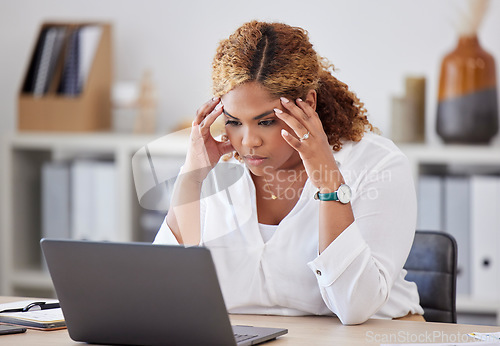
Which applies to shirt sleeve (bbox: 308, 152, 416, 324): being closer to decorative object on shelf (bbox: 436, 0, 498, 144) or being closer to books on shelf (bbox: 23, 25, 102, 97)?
decorative object on shelf (bbox: 436, 0, 498, 144)

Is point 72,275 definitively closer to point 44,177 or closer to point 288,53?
point 288,53

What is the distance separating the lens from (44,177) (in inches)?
119

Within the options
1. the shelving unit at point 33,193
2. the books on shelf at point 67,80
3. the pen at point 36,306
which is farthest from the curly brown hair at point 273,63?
the books on shelf at point 67,80

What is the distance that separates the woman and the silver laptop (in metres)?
0.28

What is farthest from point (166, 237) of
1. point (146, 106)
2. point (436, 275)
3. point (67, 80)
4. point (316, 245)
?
point (67, 80)

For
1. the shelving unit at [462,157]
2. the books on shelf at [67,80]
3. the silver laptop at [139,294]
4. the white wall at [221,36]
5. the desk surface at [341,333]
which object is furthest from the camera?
the books on shelf at [67,80]

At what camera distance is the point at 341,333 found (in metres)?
1.34

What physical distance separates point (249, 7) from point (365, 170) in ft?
4.97

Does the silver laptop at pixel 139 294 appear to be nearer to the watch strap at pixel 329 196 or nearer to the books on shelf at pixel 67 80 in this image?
the watch strap at pixel 329 196

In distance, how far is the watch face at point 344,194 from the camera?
144cm

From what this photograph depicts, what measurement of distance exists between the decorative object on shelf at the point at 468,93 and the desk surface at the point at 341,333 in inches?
50.8

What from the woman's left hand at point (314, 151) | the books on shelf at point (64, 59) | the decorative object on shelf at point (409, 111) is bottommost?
the woman's left hand at point (314, 151)

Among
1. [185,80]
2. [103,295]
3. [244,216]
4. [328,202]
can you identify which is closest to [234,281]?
[244,216]

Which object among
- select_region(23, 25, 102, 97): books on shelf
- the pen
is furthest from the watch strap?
select_region(23, 25, 102, 97): books on shelf
